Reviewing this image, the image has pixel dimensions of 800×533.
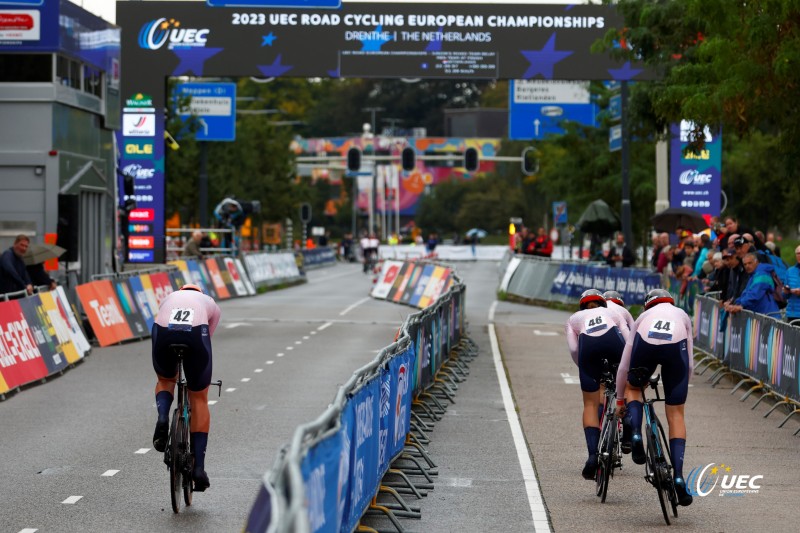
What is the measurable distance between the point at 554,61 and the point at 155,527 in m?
25.0

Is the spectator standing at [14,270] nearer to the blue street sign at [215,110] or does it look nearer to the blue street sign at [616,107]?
the blue street sign at [616,107]

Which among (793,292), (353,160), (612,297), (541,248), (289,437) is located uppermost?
(353,160)

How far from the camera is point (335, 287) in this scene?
51188 millimetres

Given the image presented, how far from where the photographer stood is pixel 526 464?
1320 centimetres

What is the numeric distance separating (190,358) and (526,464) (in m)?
3.59

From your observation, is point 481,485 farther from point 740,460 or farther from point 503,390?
point 503,390

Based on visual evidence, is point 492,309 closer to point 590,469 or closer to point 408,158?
point 408,158

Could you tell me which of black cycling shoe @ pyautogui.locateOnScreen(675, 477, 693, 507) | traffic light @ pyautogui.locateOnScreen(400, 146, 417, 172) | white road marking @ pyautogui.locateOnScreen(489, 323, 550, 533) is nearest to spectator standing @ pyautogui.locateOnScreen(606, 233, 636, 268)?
white road marking @ pyautogui.locateOnScreen(489, 323, 550, 533)

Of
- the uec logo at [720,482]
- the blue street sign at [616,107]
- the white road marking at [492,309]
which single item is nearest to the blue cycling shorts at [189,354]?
the uec logo at [720,482]

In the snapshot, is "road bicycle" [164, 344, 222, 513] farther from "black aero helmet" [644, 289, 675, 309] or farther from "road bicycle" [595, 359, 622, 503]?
"black aero helmet" [644, 289, 675, 309]

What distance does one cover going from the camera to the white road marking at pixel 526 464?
34.9ft

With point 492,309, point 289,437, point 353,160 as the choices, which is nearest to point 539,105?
point 492,309

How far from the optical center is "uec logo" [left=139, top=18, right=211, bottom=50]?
34.2 m

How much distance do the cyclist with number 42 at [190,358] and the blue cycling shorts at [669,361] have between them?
3.16 m
